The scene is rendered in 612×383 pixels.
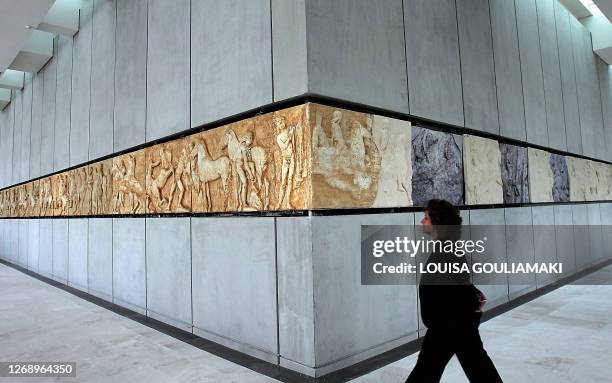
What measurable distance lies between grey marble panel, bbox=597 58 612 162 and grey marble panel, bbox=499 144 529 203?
24.2 ft

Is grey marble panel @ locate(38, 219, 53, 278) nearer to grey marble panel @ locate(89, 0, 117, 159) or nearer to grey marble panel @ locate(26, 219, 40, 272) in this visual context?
grey marble panel @ locate(26, 219, 40, 272)

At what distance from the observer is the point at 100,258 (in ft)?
31.8

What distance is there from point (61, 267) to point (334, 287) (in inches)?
412

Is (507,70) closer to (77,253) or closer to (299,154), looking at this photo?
(299,154)

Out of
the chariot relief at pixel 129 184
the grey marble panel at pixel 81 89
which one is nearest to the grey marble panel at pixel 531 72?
the chariot relief at pixel 129 184

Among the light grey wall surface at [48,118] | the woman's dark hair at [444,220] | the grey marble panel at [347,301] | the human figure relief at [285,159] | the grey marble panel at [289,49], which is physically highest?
the light grey wall surface at [48,118]

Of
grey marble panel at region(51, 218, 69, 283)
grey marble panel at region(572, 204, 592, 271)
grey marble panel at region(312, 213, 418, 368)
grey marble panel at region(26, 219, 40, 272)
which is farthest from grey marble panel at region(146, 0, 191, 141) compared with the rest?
grey marble panel at region(572, 204, 592, 271)

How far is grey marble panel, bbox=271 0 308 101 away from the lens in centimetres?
480

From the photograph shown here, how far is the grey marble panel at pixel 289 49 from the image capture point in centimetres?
480

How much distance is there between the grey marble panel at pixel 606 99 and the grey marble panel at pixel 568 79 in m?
3.10

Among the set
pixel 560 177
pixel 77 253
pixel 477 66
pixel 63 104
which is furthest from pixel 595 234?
pixel 63 104

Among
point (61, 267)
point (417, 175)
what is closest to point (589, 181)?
point (417, 175)

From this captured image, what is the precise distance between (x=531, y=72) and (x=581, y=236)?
5223 millimetres

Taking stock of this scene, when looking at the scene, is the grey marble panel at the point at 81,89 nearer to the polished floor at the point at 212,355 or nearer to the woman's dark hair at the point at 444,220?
the polished floor at the point at 212,355
